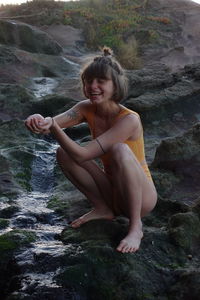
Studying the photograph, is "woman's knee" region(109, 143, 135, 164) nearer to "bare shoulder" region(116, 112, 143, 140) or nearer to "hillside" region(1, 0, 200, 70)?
"bare shoulder" region(116, 112, 143, 140)

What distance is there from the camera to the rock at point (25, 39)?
1395 cm

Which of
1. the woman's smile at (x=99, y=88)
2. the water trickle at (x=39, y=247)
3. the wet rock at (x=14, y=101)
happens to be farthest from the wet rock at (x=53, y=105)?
the woman's smile at (x=99, y=88)

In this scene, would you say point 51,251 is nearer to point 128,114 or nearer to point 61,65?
point 128,114

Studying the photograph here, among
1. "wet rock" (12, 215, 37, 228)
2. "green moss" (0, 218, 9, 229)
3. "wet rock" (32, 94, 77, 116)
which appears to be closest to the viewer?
"green moss" (0, 218, 9, 229)

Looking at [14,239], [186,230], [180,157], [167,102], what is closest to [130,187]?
[186,230]

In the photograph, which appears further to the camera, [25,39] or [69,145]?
[25,39]

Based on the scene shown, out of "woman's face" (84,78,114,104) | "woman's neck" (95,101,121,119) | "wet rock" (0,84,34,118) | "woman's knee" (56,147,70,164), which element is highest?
"woman's face" (84,78,114,104)

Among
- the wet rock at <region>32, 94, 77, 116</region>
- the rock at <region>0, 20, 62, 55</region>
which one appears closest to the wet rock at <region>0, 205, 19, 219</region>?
the wet rock at <region>32, 94, 77, 116</region>

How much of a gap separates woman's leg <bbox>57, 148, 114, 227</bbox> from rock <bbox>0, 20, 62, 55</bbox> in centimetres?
1060

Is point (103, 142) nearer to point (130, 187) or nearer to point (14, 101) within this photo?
point (130, 187)

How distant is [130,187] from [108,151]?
0.31m

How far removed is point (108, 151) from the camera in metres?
3.63

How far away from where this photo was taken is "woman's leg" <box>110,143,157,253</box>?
11.5ft

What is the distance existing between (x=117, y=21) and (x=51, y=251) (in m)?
19.0
